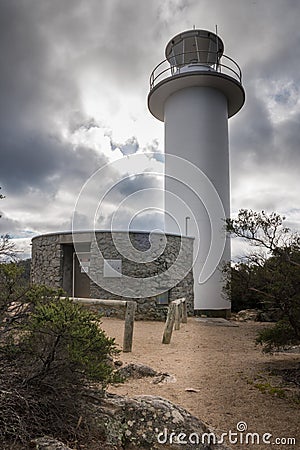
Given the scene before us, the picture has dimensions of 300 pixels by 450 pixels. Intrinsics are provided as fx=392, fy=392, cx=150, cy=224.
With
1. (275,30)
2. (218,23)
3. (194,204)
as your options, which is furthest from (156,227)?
(218,23)

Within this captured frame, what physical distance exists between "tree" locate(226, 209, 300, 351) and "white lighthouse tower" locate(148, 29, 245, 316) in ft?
21.4

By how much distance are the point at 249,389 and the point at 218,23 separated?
1046 cm

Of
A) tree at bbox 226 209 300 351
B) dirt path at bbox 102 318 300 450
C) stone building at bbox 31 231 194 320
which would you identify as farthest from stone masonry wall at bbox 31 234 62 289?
tree at bbox 226 209 300 351

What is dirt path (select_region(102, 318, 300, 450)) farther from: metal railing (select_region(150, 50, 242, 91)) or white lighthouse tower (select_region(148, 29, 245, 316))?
metal railing (select_region(150, 50, 242, 91))

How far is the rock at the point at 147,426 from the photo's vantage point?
6.84 feet

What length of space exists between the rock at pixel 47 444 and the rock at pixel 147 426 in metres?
0.32

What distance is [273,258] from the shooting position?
352 cm

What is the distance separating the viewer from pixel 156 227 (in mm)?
9789

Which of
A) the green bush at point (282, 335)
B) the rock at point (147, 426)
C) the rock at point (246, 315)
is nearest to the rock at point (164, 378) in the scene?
the green bush at point (282, 335)

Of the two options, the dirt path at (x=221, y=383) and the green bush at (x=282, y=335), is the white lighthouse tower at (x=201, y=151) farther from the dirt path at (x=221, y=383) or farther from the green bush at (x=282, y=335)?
the green bush at (x=282, y=335)

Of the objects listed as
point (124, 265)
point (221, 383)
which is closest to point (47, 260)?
point (124, 265)

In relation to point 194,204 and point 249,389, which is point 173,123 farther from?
point 249,389

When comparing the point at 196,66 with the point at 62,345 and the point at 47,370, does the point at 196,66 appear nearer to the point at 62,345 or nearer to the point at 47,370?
the point at 62,345

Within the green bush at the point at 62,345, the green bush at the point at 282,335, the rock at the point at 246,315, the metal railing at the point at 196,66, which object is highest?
the metal railing at the point at 196,66
